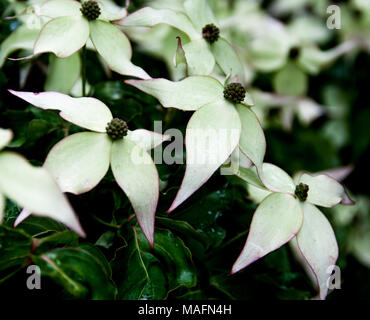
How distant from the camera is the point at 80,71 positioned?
65 cm

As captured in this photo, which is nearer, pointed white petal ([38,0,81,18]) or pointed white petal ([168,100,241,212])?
Answer: pointed white petal ([168,100,241,212])

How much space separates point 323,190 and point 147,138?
236 mm

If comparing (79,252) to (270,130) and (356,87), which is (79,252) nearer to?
(270,130)

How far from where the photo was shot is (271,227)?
486mm

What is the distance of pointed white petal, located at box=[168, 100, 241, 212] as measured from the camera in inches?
17.8

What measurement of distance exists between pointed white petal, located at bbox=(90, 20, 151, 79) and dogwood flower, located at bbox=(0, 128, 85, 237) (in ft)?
0.68

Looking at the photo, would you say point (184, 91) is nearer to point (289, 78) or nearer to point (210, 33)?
point (210, 33)

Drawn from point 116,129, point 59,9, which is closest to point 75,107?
point 116,129

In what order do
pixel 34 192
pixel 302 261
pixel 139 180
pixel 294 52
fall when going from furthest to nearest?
pixel 294 52 < pixel 302 261 < pixel 139 180 < pixel 34 192

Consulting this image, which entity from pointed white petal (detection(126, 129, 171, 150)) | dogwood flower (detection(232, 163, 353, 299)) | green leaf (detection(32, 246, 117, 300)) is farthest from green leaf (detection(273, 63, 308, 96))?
green leaf (detection(32, 246, 117, 300))

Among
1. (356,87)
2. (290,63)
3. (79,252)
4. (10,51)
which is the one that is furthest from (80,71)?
(356,87)

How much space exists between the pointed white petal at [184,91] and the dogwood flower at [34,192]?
6.7 inches

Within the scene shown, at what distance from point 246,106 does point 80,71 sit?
256 mm

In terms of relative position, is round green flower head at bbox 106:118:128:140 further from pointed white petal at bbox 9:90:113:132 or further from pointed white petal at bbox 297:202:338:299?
pointed white petal at bbox 297:202:338:299
